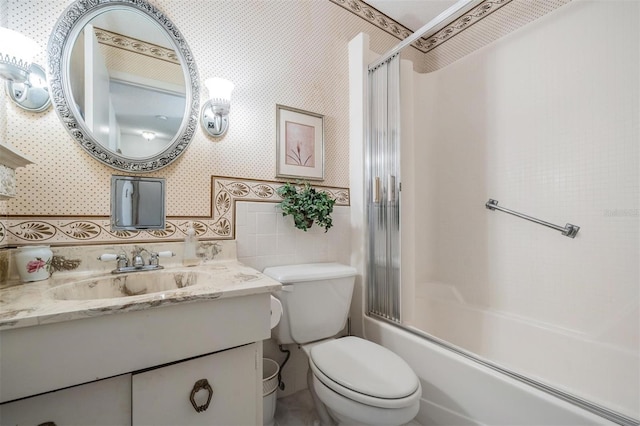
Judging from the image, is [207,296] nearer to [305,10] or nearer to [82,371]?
[82,371]

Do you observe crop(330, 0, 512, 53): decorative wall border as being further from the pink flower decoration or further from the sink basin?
the pink flower decoration

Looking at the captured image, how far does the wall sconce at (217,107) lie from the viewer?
1.24 metres

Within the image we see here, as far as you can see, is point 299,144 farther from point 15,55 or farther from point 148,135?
point 15,55

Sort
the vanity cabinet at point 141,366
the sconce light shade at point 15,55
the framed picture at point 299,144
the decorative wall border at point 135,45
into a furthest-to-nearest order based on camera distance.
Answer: the framed picture at point 299,144 < the decorative wall border at point 135,45 < the sconce light shade at point 15,55 < the vanity cabinet at point 141,366

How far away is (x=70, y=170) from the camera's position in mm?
1025

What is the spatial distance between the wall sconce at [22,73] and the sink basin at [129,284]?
0.66 metres

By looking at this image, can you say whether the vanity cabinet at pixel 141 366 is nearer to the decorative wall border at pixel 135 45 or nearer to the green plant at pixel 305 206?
the green plant at pixel 305 206

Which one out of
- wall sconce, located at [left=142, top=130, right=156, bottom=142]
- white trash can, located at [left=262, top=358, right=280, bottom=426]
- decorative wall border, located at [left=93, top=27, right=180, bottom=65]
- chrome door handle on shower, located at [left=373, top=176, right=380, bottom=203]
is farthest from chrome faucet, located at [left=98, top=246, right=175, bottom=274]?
chrome door handle on shower, located at [left=373, top=176, right=380, bottom=203]

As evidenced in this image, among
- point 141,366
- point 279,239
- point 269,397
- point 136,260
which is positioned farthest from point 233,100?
point 269,397

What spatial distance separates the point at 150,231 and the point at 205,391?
0.69 metres

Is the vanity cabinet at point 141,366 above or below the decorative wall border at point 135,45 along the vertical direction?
below

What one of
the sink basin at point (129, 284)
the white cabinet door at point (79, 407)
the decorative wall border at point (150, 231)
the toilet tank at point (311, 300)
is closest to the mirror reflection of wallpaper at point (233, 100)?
the decorative wall border at point (150, 231)

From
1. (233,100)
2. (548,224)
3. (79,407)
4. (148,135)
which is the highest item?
(233,100)

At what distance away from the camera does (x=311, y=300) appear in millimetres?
1302
